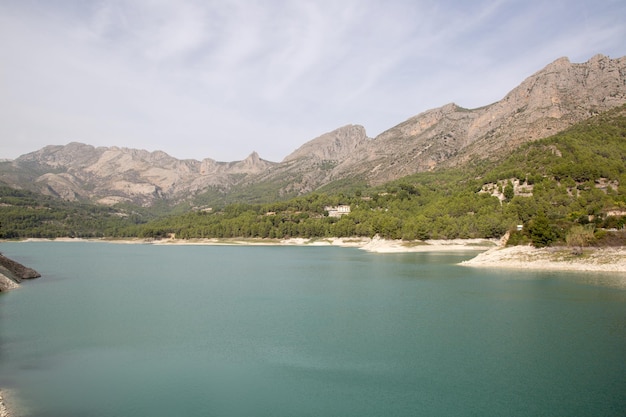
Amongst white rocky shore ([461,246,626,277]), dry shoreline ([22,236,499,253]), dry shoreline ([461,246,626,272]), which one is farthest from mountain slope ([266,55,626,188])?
dry shoreline ([461,246,626,272])

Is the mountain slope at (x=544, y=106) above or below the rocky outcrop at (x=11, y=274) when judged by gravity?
above

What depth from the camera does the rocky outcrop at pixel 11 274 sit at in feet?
136

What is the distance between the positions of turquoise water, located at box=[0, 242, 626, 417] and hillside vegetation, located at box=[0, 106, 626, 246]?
90.1 ft

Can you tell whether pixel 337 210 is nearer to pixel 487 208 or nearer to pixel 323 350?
pixel 487 208

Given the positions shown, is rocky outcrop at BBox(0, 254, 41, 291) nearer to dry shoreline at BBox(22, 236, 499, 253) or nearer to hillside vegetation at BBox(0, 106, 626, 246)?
hillside vegetation at BBox(0, 106, 626, 246)

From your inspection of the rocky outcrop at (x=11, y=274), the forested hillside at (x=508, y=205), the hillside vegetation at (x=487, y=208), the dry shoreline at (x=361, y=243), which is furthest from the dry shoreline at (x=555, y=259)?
the rocky outcrop at (x=11, y=274)

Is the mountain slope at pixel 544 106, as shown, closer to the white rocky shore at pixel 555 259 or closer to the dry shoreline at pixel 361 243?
the dry shoreline at pixel 361 243

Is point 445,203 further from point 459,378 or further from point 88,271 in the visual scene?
point 459,378

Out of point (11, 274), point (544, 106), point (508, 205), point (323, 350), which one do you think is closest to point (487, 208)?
point (508, 205)

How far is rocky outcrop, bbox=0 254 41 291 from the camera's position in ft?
136

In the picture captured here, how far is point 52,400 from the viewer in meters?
15.7

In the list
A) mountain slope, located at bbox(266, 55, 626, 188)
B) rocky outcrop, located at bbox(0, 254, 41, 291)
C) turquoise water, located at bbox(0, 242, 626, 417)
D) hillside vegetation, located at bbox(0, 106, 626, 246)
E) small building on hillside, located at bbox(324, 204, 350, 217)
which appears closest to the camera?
turquoise water, located at bbox(0, 242, 626, 417)

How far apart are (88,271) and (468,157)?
441 ft

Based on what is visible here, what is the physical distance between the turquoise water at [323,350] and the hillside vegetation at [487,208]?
27.5 meters
